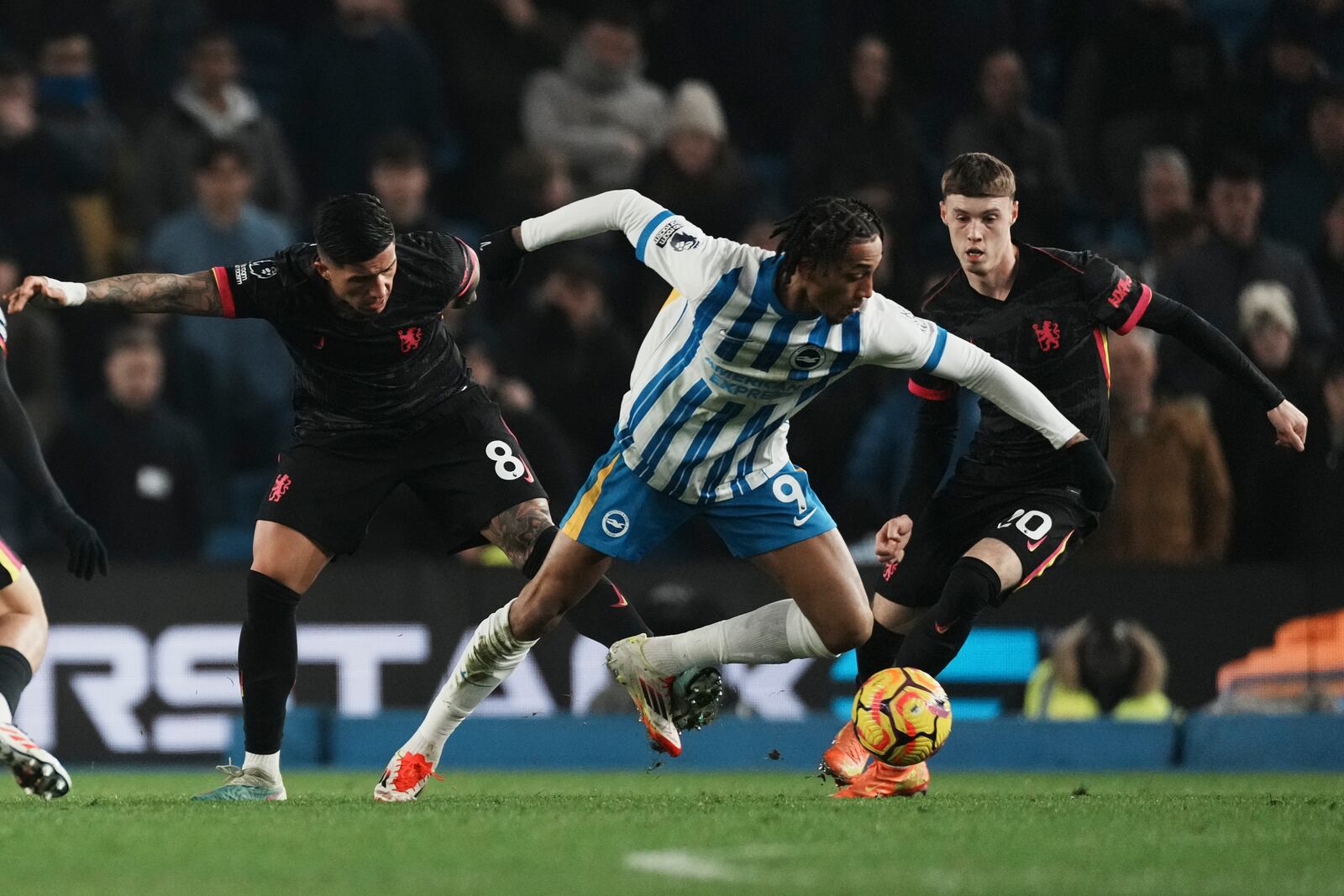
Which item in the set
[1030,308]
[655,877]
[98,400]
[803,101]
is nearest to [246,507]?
A: [98,400]

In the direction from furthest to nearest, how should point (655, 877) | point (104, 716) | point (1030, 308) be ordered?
point (104, 716), point (1030, 308), point (655, 877)

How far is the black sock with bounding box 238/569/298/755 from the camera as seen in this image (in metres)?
7.23

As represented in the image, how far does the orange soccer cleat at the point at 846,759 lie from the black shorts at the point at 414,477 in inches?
56.1

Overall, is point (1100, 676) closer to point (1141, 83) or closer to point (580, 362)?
point (580, 362)

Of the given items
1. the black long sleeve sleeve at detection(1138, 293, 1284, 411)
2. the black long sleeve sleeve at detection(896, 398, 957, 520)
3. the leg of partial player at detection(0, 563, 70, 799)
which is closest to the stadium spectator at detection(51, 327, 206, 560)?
the leg of partial player at detection(0, 563, 70, 799)

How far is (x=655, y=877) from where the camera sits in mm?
5031

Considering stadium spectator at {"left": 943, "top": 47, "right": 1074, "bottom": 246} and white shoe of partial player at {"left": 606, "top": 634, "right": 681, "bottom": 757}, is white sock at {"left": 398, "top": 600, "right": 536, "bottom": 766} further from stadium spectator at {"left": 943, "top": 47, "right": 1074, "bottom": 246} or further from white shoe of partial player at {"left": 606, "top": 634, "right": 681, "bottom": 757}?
stadium spectator at {"left": 943, "top": 47, "right": 1074, "bottom": 246}

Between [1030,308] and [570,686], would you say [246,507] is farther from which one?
[1030,308]

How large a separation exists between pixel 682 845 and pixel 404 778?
1.90m

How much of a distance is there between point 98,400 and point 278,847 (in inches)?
263

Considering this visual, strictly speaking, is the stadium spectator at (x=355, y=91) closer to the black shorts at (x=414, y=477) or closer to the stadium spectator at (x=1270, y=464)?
the stadium spectator at (x=1270, y=464)

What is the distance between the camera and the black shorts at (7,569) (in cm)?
699

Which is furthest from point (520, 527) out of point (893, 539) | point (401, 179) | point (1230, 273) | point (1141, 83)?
point (1141, 83)

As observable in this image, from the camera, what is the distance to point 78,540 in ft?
21.9
